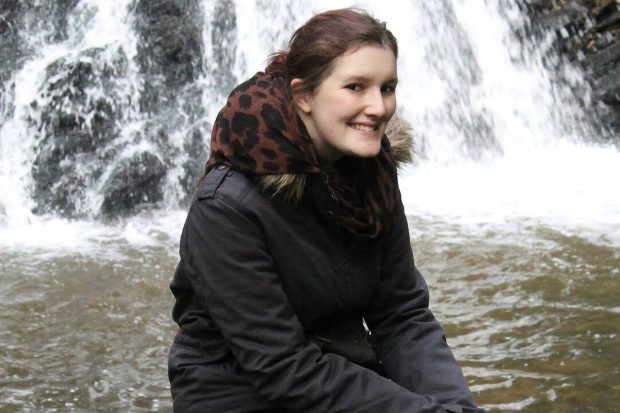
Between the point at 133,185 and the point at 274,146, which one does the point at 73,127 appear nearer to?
the point at 133,185

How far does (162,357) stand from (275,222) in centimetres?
250

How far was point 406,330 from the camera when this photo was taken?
2.62m

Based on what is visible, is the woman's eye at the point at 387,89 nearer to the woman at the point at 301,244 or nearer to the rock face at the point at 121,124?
the woman at the point at 301,244

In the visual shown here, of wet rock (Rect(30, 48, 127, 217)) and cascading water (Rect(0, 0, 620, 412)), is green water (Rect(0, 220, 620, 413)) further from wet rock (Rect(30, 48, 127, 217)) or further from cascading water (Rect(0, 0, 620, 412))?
wet rock (Rect(30, 48, 127, 217))

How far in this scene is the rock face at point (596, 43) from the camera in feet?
32.7

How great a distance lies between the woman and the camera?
2.28 meters

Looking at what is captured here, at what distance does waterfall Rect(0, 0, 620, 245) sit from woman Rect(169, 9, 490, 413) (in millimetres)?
4921

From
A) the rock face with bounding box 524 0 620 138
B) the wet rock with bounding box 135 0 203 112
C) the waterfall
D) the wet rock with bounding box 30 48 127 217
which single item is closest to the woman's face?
the waterfall

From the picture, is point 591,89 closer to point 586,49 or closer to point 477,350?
point 586,49

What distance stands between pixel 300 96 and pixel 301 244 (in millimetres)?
351

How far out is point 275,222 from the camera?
233 cm

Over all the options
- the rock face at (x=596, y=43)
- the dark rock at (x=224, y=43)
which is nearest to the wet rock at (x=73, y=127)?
the dark rock at (x=224, y=43)

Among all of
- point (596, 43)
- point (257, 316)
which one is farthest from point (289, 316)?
point (596, 43)

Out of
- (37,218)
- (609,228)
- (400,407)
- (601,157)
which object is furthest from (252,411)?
(601,157)
